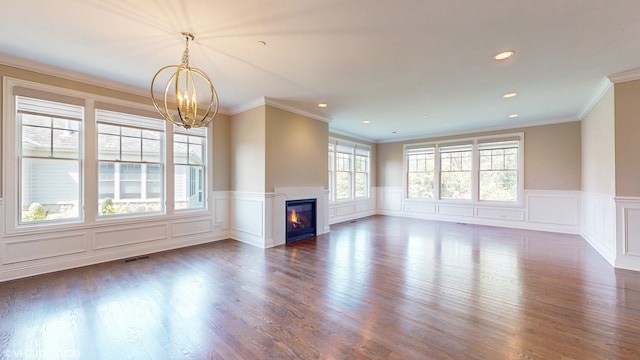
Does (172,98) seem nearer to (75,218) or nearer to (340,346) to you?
(75,218)

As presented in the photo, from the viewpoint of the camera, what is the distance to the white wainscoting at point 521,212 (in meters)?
6.08

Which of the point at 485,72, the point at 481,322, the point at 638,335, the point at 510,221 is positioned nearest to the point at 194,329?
the point at 481,322

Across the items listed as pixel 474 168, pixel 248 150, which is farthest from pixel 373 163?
pixel 248 150

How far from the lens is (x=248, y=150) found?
5.19 meters

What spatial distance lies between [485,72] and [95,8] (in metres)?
4.35

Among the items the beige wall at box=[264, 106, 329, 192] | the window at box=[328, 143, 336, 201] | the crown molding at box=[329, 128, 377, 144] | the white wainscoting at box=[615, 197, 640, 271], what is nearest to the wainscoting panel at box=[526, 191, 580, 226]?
the white wainscoting at box=[615, 197, 640, 271]

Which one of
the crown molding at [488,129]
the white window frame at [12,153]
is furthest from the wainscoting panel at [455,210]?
the white window frame at [12,153]

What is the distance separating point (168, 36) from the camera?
2.71 metres

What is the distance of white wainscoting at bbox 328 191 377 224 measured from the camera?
739 cm

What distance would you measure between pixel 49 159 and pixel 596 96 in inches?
331

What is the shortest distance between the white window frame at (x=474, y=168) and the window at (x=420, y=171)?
3.0 inches

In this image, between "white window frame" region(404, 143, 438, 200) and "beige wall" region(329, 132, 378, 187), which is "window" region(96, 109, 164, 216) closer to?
"beige wall" region(329, 132, 378, 187)

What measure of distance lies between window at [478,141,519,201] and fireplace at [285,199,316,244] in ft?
16.0

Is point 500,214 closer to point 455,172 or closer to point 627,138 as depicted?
point 455,172
